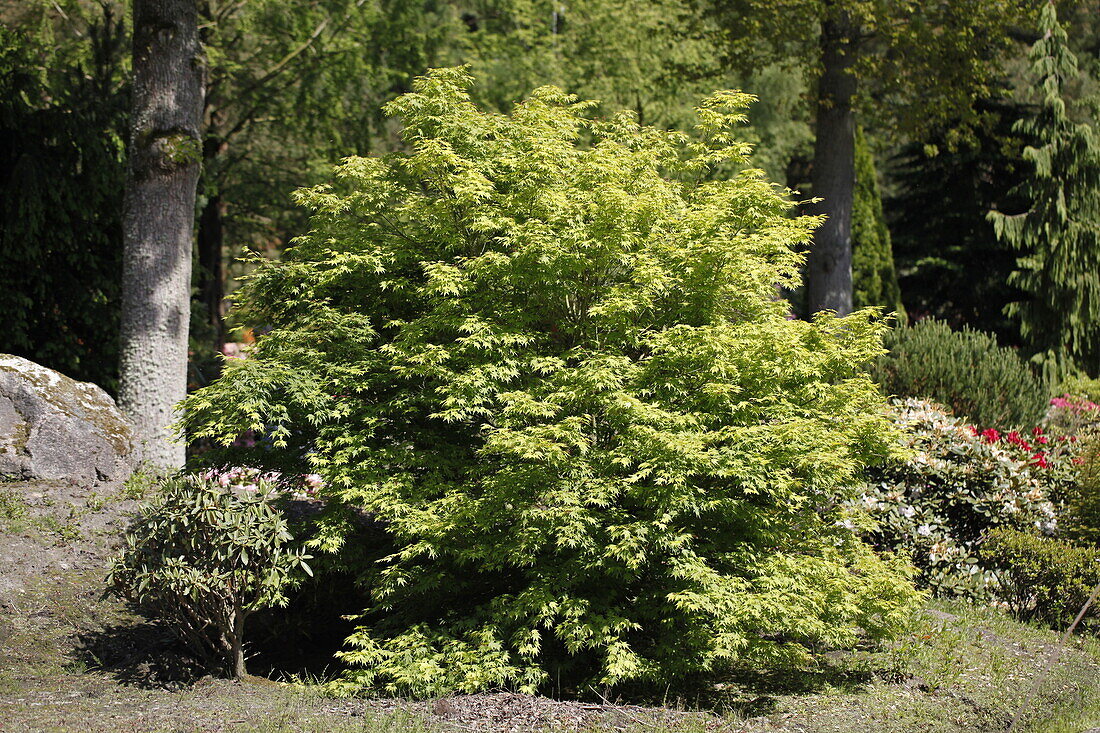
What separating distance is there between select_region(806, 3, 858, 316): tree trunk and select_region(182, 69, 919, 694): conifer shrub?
5.92 metres

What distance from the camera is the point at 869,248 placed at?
18578 millimetres

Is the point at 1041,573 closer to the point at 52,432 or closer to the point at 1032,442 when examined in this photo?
the point at 1032,442

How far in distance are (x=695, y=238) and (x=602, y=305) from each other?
2.60 feet

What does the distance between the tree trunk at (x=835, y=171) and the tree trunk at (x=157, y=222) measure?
25.2 ft

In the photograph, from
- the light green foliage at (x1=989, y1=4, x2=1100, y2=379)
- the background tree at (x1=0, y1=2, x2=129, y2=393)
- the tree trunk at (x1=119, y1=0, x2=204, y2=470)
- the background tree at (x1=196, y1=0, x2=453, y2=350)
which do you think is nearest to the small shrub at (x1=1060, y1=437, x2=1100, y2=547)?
the tree trunk at (x1=119, y1=0, x2=204, y2=470)

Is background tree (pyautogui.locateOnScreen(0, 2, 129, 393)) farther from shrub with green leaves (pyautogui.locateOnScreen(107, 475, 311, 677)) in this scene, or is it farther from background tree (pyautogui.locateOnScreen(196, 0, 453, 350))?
shrub with green leaves (pyautogui.locateOnScreen(107, 475, 311, 677))

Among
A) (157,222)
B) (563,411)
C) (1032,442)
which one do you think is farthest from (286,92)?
(1032,442)

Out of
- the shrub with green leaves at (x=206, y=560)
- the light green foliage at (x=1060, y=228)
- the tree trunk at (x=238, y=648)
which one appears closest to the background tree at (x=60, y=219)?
the shrub with green leaves at (x=206, y=560)

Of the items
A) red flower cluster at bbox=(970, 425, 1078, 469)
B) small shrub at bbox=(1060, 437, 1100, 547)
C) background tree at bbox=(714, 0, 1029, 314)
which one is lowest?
small shrub at bbox=(1060, 437, 1100, 547)

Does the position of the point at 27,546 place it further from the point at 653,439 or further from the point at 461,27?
the point at 461,27

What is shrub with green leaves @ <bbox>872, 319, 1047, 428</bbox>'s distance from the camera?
10.3m

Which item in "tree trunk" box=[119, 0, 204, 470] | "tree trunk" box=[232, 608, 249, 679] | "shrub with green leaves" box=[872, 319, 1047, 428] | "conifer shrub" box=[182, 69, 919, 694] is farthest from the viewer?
"shrub with green leaves" box=[872, 319, 1047, 428]

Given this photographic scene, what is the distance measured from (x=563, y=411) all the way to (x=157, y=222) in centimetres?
496

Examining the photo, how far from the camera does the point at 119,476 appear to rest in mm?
7957
